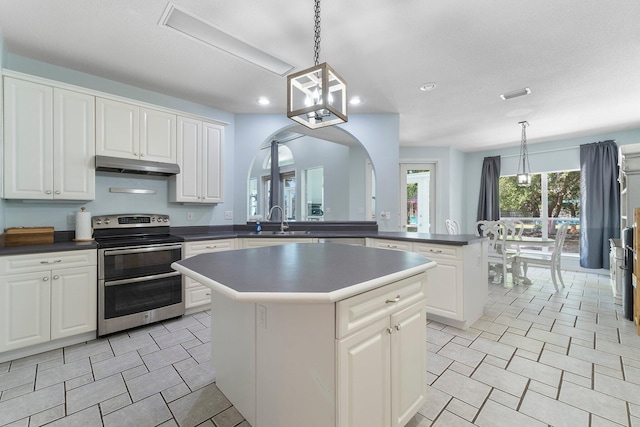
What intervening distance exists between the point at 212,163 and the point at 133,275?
1.65 m

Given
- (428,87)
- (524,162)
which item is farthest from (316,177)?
(524,162)

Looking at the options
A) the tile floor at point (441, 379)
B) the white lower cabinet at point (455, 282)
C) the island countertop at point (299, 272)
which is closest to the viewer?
the island countertop at point (299, 272)

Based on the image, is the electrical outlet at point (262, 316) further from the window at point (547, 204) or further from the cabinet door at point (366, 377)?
the window at point (547, 204)

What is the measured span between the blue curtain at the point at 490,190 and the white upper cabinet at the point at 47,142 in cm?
738

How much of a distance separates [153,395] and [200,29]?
272 cm

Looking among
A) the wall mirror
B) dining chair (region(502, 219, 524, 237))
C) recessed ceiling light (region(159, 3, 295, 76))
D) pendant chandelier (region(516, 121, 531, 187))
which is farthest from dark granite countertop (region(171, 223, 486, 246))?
pendant chandelier (region(516, 121, 531, 187))

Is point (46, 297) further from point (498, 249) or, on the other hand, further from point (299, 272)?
point (498, 249)

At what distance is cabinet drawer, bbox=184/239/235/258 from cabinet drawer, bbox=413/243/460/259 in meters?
2.23

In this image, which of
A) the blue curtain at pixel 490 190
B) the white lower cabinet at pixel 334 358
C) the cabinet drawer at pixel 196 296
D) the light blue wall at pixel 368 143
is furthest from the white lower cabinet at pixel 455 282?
the blue curtain at pixel 490 190

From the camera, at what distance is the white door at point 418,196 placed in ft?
20.8

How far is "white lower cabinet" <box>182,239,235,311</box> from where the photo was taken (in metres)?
3.12

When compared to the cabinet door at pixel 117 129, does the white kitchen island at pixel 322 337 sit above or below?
below

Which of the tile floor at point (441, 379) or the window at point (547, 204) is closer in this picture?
the tile floor at point (441, 379)

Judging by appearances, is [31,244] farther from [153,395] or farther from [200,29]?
[200,29]
